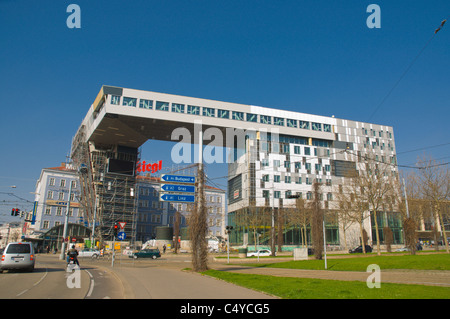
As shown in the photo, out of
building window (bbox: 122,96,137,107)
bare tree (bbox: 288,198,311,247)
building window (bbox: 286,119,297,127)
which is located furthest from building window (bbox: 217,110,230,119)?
bare tree (bbox: 288,198,311,247)

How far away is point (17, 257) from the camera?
64.4 feet

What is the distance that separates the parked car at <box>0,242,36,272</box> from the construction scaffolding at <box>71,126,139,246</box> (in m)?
46.2

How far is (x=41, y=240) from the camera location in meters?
62.7

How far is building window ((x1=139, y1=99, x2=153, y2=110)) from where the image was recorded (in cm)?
5822

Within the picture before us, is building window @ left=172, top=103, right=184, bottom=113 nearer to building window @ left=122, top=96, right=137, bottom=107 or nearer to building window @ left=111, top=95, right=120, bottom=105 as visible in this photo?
building window @ left=122, top=96, right=137, bottom=107

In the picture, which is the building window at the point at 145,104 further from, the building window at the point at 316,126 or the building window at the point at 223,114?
the building window at the point at 316,126

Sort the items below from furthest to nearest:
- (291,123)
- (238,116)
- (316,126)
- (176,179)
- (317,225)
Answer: (316,126)
(291,123)
(238,116)
(317,225)
(176,179)

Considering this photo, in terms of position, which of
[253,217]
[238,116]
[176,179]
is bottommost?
[253,217]

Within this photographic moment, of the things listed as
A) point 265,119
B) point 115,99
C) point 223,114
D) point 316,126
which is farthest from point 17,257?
point 316,126

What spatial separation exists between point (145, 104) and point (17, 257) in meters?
41.9

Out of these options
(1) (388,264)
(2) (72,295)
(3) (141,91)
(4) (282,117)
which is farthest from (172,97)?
(2) (72,295)

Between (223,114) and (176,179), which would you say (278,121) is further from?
(176,179)
